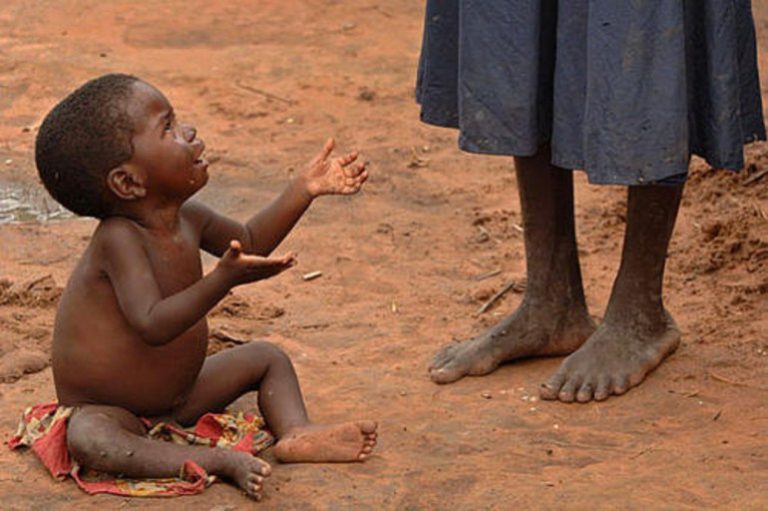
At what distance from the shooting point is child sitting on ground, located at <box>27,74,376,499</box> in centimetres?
333

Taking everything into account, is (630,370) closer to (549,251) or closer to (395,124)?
(549,251)

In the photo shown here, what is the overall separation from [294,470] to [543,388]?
30.2 inches

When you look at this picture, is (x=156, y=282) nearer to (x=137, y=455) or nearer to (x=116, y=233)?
(x=116, y=233)

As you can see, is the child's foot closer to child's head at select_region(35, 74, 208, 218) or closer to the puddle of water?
child's head at select_region(35, 74, 208, 218)

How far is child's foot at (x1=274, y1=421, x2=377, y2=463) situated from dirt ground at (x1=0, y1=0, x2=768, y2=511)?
35 millimetres

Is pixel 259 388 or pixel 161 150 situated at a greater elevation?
pixel 161 150

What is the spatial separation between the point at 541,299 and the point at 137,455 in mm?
1288

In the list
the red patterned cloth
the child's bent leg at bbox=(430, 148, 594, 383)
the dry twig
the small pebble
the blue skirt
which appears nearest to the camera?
the red patterned cloth

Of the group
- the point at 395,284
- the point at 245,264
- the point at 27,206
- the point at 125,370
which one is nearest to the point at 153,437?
the point at 125,370

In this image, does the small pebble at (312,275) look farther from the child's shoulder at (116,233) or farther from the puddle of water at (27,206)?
the child's shoulder at (116,233)

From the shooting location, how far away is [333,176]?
3.58m

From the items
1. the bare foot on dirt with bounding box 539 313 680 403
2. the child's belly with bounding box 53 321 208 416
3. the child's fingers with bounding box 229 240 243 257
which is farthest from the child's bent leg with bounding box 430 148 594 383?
the child's fingers with bounding box 229 240 243 257

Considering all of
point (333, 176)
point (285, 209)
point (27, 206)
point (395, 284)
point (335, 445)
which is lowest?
point (27, 206)

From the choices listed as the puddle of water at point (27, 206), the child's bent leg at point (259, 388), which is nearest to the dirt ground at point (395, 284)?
the puddle of water at point (27, 206)
